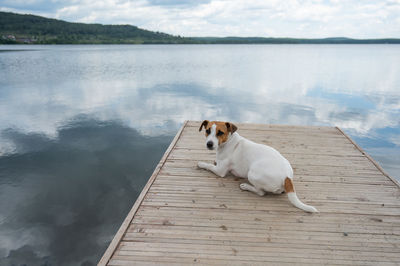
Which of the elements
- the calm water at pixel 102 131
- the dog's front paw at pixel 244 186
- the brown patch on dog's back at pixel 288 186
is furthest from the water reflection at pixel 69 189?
the brown patch on dog's back at pixel 288 186

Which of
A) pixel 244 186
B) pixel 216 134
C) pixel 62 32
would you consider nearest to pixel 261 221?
pixel 244 186

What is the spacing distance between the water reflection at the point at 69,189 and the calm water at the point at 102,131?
0.07 ft

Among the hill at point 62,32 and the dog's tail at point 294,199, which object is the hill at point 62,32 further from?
the dog's tail at point 294,199

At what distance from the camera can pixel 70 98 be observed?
631 inches

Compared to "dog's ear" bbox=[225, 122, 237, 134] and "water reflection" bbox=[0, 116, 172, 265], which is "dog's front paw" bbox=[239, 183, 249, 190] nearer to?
A: "dog's ear" bbox=[225, 122, 237, 134]

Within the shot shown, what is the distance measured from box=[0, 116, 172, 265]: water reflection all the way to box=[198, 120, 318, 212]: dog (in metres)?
2.59

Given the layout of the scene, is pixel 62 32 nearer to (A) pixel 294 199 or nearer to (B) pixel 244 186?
(B) pixel 244 186

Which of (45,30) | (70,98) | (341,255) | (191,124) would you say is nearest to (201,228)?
(341,255)

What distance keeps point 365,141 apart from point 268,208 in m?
8.50

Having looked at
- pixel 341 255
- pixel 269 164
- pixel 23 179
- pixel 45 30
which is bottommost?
pixel 23 179

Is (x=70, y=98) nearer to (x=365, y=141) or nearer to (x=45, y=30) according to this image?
(x=365, y=141)

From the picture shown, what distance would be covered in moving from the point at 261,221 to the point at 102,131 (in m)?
8.62

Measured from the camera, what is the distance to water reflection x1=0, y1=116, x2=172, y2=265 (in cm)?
466

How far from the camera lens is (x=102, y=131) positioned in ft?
34.3
